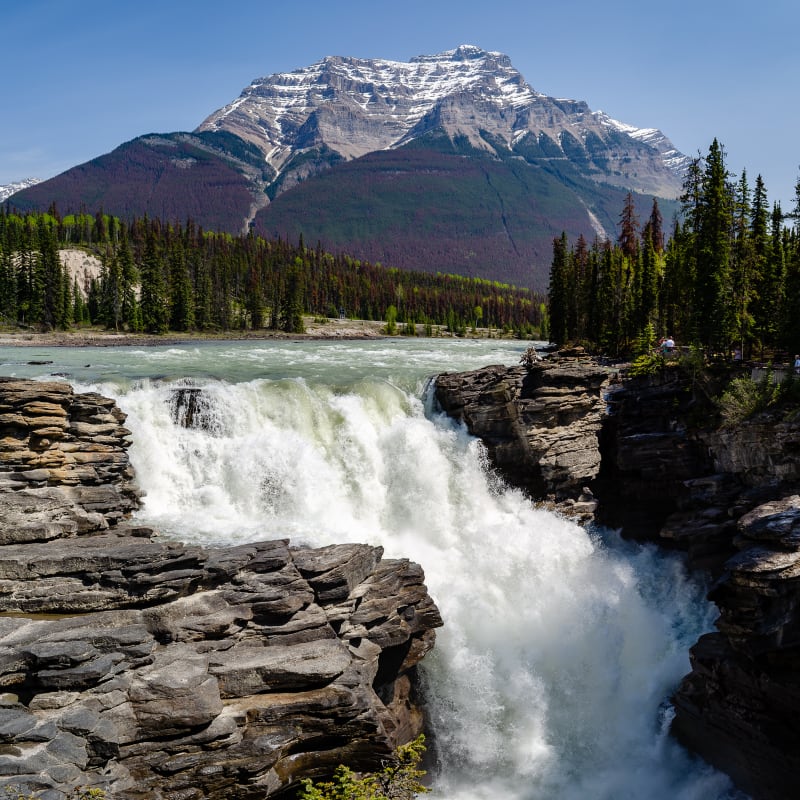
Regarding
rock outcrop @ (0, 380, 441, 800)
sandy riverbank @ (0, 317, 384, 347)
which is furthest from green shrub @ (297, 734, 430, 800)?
sandy riverbank @ (0, 317, 384, 347)

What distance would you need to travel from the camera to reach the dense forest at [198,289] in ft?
319

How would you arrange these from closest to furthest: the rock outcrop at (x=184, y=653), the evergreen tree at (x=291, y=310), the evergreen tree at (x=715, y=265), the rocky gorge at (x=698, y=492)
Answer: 1. the rock outcrop at (x=184, y=653)
2. the rocky gorge at (x=698, y=492)
3. the evergreen tree at (x=715, y=265)
4. the evergreen tree at (x=291, y=310)

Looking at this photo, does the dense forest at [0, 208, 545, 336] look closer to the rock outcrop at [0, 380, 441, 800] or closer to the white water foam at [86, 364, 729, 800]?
the white water foam at [86, 364, 729, 800]

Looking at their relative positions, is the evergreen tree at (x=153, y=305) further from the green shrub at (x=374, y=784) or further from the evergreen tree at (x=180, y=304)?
the green shrub at (x=374, y=784)

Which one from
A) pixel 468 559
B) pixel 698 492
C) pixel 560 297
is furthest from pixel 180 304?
pixel 698 492

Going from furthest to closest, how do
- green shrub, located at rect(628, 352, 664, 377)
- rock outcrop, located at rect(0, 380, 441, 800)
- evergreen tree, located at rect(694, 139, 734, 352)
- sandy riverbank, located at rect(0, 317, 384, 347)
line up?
1. sandy riverbank, located at rect(0, 317, 384, 347)
2. evergreen tree, located at rect(694, 139, 734, 352)
3. green shrub, located at rect(628, 352, 664, 377)
4. rock outcrop, located at rect(0, 380, 441, 800)

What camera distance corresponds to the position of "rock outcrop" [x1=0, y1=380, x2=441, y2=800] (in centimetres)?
1462

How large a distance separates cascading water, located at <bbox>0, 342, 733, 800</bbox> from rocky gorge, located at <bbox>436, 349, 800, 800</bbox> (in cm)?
130

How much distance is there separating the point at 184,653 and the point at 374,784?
18.8 feet

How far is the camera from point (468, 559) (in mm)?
29078

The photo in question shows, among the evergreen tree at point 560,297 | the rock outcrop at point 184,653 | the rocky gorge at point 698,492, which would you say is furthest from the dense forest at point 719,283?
the rock outcrop at point 184,653

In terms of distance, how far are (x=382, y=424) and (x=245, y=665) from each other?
59.1ft

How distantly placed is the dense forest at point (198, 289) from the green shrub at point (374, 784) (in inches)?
3511

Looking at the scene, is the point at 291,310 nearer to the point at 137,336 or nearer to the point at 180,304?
the point at 180,304
